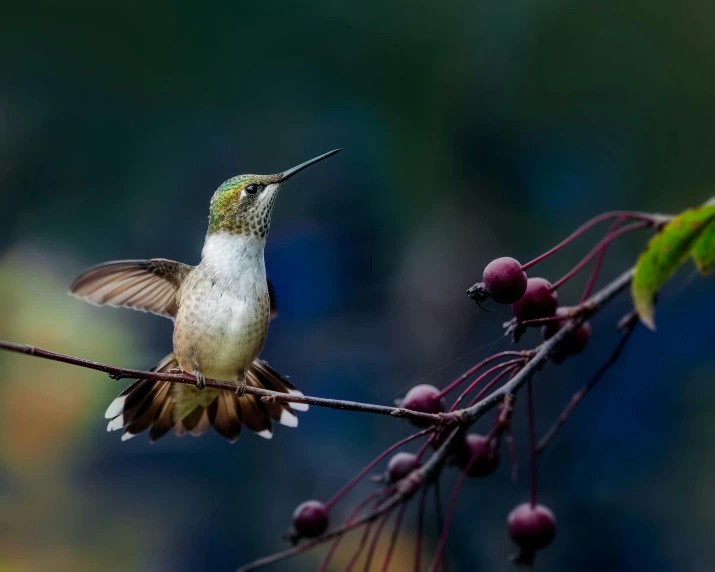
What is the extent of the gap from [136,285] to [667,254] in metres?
0.71

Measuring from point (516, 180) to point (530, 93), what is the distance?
0.27 meters

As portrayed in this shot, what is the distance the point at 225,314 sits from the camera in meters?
0.76

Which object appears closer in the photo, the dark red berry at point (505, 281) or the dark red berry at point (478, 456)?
the dark red berry at point (505, 281)

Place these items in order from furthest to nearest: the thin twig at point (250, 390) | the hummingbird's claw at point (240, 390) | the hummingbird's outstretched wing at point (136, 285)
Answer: the hummingbird's outstretched wing at point (136, 285) < the hummingbird's claw at point (240, 390) < the thin twig at point (250, 390)

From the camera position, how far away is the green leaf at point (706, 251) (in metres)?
0.50

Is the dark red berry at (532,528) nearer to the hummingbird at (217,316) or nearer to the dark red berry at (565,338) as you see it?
the dark red berry at (565,338)

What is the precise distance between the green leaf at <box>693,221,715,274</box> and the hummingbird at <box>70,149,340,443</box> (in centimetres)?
37

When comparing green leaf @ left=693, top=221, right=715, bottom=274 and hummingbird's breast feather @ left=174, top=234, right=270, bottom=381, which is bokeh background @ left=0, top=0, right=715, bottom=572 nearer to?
hummingbird's breast feather @ left=174, top=234, right=270, bottom=381

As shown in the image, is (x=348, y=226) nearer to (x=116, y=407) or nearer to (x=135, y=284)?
(x=135, y=284)

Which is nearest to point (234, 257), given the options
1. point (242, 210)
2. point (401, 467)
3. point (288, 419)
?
point (242, 210)

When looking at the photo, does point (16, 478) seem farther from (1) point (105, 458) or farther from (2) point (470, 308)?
(2) point (470, 308)

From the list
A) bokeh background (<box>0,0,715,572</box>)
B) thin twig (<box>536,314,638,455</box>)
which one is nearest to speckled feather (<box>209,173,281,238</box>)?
thin twig (<box>536,314,638,455</box>)

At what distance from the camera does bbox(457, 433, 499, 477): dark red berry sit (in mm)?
759

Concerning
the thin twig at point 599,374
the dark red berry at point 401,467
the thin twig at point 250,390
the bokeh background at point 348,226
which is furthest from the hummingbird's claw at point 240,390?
the bokeh background at point 348,226
